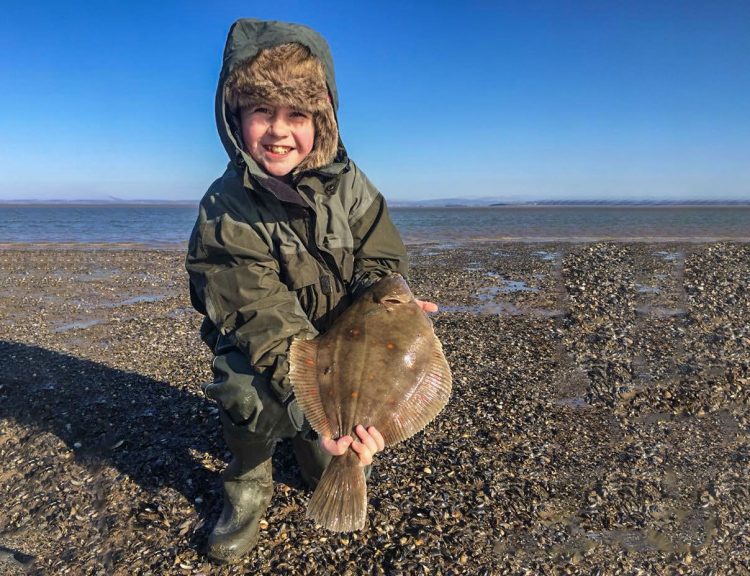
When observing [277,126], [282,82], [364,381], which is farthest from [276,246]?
[364,381]

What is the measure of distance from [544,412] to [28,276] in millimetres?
16097

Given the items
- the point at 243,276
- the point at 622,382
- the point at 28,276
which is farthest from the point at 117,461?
the point at 28,276

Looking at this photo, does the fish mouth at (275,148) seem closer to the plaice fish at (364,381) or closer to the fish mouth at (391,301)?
the plaice fish at (364,381)

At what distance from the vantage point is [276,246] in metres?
3.72

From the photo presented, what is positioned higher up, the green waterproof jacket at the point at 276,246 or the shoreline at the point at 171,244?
the green waterproof jacket at the point at 276,246

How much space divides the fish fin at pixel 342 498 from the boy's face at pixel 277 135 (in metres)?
2.08

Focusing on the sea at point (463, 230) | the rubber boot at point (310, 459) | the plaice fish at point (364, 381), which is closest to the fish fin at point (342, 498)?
the plaice fish at point (364, 381)

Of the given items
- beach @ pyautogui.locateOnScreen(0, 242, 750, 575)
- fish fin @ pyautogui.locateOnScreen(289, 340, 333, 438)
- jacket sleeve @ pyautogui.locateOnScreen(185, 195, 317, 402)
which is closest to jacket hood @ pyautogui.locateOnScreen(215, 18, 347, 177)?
jacket sleeve @ pyautogui.locateOnScreen(185, 195, 317, 402)

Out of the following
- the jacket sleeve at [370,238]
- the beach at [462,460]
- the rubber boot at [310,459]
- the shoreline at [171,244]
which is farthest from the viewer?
the shoreline at [171,244]

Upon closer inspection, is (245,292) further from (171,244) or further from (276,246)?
(171,244)

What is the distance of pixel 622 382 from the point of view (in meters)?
6.63

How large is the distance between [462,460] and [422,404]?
1.97 m

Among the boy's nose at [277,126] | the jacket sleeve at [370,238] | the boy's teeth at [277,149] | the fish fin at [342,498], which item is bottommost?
the fish fin at [342,498]

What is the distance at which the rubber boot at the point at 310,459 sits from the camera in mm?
4180
